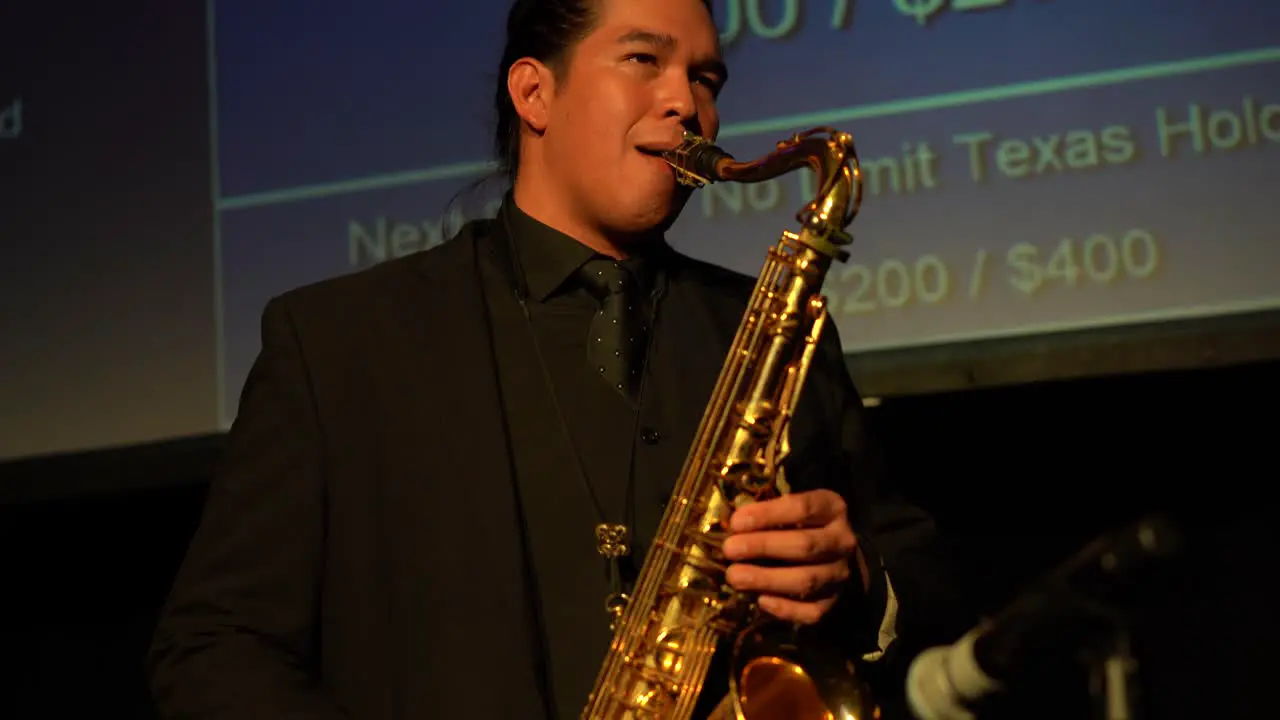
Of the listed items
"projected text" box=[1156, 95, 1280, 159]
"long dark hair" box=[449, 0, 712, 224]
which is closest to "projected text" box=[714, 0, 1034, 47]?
"projected text" box=[1156, 95, 1280, 159]

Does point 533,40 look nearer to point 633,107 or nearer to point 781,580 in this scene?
point 633,107

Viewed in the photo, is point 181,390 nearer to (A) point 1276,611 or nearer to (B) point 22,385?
(B) point 22,385

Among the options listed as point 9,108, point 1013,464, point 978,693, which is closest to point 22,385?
point 9,108

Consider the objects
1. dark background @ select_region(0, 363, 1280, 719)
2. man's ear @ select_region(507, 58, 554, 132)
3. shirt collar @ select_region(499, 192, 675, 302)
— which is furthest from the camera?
dark background @ select_region(0, 363, 1280, 719)

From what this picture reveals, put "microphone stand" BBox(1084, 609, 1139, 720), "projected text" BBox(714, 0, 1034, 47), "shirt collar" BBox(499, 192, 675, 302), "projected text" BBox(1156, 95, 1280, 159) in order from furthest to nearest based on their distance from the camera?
"projected text" BBox(714, 0, 1034, 47) < "projected text" BBox(1156, 95, 1280, 159) < "shirt collar" BBox(499, 192, 675, 302) < "microphone stand" BBox(1084, 609, 1139, 720)

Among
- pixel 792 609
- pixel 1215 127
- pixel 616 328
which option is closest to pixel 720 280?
pixel 616 328

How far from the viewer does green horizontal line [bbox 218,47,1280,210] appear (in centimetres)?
296

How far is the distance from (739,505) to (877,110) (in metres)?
1.32

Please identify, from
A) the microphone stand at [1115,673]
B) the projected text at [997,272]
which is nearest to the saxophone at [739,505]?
the microphone stand at [1115,673]

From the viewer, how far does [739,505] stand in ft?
6.74

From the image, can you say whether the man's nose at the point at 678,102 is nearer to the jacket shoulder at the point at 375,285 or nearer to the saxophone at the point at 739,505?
the saxophone at the point at 739,505

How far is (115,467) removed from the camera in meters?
3.50

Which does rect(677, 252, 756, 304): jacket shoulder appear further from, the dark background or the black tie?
the dark background

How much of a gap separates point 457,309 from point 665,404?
330 millimetres
